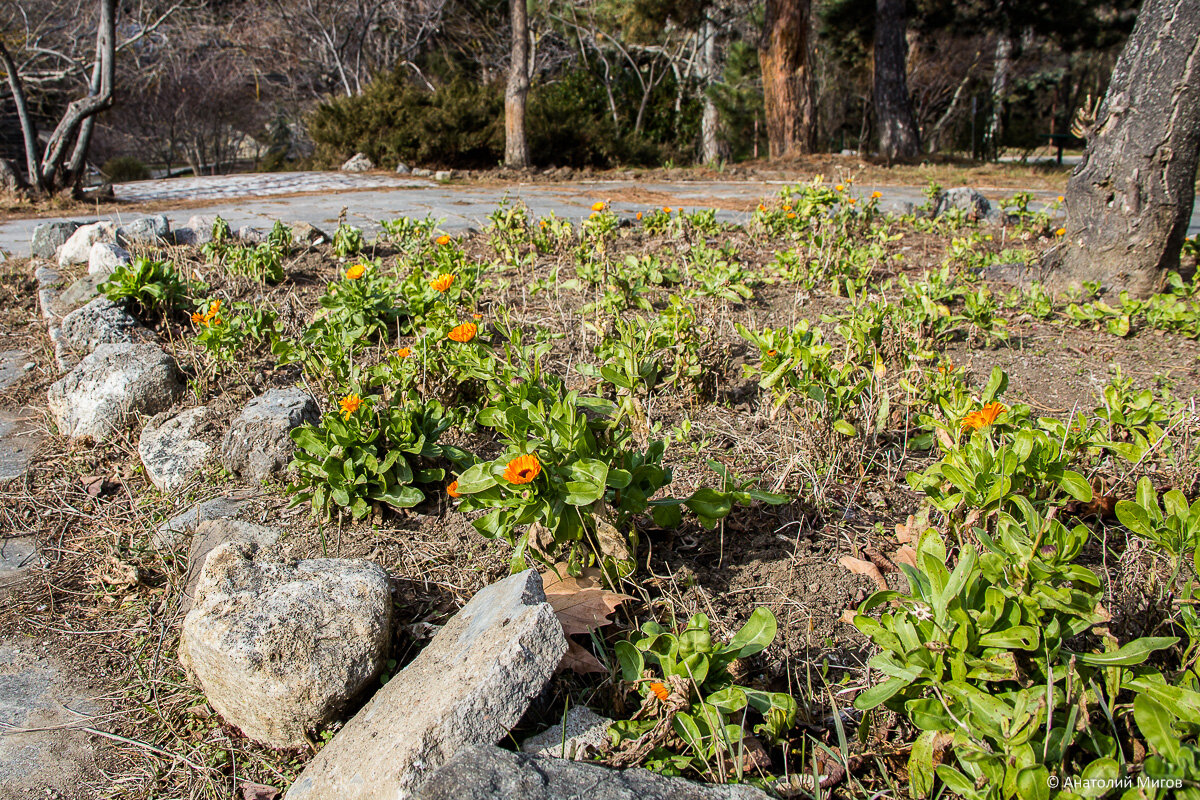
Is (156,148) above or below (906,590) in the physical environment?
above

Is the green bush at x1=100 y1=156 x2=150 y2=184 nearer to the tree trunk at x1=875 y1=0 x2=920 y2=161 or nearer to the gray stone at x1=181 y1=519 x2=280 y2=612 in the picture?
the tree trunk at x1=875 y1=0 x2=920 y2=161

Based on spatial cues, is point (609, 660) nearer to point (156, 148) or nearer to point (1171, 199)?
point (1171, 199)

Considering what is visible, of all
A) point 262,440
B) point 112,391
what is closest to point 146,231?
point 112,391

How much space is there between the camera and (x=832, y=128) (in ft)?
82.1

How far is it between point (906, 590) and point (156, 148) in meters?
25.8

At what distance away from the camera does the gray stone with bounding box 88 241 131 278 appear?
4.35 metres

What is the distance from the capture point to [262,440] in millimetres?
2672

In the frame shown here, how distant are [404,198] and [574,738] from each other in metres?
7.49

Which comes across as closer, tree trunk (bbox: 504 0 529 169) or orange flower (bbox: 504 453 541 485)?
orange flower (bbox: 504 453 541 485)

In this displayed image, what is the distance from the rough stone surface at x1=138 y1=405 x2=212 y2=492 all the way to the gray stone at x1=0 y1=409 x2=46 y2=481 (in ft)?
1.94

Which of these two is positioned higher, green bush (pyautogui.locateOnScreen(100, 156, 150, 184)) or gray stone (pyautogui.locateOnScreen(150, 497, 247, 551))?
green bush (pyautogui.locateOnScreen(100, 156, 150, 184))

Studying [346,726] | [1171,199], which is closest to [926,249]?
[1171,199]

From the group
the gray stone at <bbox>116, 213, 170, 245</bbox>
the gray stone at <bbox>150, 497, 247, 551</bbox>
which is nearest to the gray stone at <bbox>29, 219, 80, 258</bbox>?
the gray stone at <bbox>116, 213, 170, 245</bbox>

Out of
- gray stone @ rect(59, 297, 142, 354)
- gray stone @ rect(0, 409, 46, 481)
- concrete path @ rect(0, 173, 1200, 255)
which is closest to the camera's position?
gray stone @ rect(0, 409, 46, 481)
